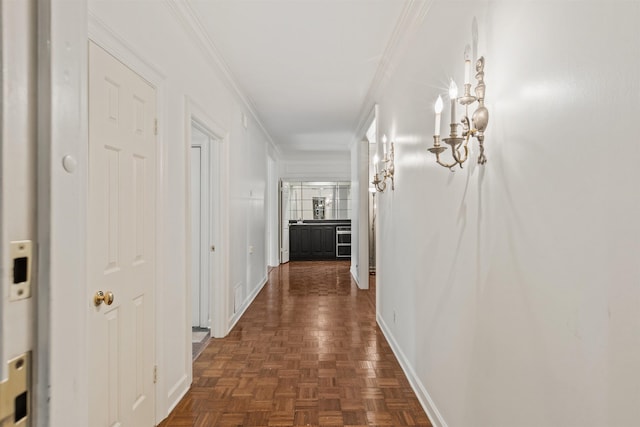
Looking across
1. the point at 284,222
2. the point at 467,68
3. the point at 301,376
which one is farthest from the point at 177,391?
the point at 284,222

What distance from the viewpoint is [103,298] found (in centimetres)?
160

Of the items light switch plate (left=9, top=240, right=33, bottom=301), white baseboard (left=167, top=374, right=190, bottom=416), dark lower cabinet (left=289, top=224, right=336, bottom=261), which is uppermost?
light switch plate (left=9, top=240, right=33, bottom=301)

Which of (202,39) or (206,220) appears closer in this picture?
(202,39)

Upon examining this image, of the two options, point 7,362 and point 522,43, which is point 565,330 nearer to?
point 522,43

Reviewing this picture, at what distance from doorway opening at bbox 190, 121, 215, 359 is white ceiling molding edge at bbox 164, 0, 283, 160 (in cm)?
63

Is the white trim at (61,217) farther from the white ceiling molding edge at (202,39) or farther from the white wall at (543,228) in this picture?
the white ceiling molding edge at (202,39)

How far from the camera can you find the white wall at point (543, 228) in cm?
81

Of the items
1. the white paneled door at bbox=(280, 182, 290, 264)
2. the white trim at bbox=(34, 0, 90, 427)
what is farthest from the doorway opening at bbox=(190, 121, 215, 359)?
the white paneled door at bbox=(280, 182, 290, 264)

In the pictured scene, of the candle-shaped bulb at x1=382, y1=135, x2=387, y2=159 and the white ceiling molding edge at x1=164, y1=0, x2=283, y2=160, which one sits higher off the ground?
the white ceiling molding edge at x1=164, y1=0, x2=283, y2=160

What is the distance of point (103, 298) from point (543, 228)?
1.71 m

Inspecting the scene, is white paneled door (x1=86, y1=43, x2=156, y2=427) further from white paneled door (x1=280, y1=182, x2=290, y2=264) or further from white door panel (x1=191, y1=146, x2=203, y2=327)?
white paneled door (x1=280, y1=182, x2=290, y2=264)

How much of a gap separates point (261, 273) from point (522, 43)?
5252 mm

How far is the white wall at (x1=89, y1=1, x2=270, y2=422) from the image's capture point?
1.89 meters

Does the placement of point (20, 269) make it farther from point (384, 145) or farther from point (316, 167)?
point (316, 167)
